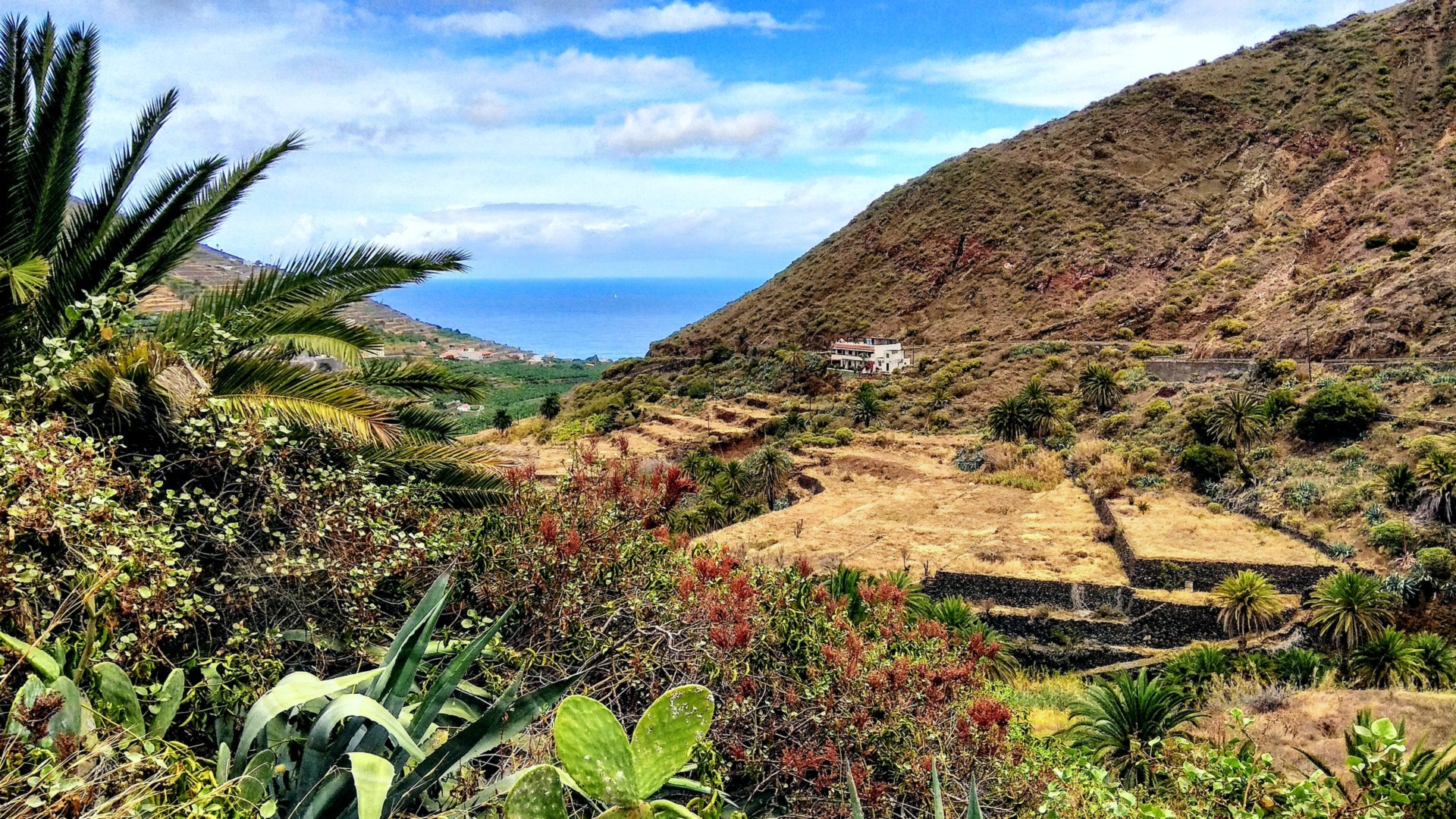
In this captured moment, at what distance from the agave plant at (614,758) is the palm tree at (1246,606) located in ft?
55.9

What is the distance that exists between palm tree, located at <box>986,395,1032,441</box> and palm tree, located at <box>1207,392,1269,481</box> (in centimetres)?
667

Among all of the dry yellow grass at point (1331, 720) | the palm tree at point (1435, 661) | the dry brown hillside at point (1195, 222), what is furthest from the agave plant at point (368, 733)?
the dry brown hillside at point (1195, 222)

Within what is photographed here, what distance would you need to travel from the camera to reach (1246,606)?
16594 millimetres

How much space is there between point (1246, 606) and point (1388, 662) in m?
3.01

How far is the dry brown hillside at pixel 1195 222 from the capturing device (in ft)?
119

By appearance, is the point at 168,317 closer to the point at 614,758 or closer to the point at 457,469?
the point at 457,469

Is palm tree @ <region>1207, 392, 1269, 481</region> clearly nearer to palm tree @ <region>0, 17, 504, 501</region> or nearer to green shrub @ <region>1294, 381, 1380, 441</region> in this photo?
green shrub @ <region>1294, 381, 1380, 441</region>

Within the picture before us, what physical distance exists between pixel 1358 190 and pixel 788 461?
3294 centimetres

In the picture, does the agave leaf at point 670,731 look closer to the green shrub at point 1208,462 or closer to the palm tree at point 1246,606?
the palm tree at point 1246,606

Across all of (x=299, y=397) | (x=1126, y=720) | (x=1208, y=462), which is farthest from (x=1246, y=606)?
(x=299, y=397)

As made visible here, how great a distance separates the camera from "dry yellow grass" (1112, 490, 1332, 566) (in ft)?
60.7

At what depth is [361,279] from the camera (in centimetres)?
602

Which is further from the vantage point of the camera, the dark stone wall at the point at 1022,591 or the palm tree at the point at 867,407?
the palm tree at the point at 867,407

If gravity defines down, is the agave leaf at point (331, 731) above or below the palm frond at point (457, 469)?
below
